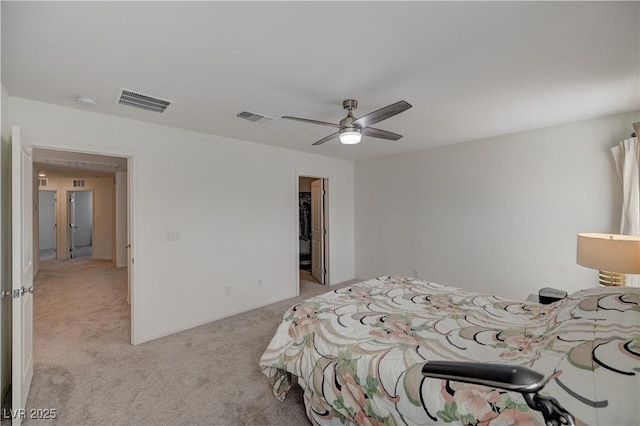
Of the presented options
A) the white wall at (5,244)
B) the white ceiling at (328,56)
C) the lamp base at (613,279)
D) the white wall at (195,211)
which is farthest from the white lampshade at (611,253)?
the white wall at (5,244)

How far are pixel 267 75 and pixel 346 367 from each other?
2037 mm

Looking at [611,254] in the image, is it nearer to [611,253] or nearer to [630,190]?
[611,253]

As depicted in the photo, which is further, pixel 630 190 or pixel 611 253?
pixel 630 190

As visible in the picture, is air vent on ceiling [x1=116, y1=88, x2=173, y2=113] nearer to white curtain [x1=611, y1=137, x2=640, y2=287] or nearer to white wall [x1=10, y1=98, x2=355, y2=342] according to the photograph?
white wall [x1=10, y1=98, x2=355, y2=342]

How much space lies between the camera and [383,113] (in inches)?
80.6

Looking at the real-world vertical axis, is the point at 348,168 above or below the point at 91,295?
above

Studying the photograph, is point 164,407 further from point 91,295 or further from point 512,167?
point 512,167

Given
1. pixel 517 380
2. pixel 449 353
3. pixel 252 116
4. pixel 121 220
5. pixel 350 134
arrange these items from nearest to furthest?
pixel 517 380 < pixel 449 353 < pixel 350 134 < pixel 252 116 < pixel 121 220

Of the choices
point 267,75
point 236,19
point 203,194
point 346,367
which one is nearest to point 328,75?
point 267,75

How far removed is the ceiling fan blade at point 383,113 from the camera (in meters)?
1.90

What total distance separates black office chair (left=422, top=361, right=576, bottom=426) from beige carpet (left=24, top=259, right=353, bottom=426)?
1.61 m

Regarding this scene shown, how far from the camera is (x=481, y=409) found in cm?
115

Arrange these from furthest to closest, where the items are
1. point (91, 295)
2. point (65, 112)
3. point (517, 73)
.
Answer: point (91, 295) < point (65, 112) < point (517, 73)

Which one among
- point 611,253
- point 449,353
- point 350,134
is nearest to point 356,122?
point 350,134
